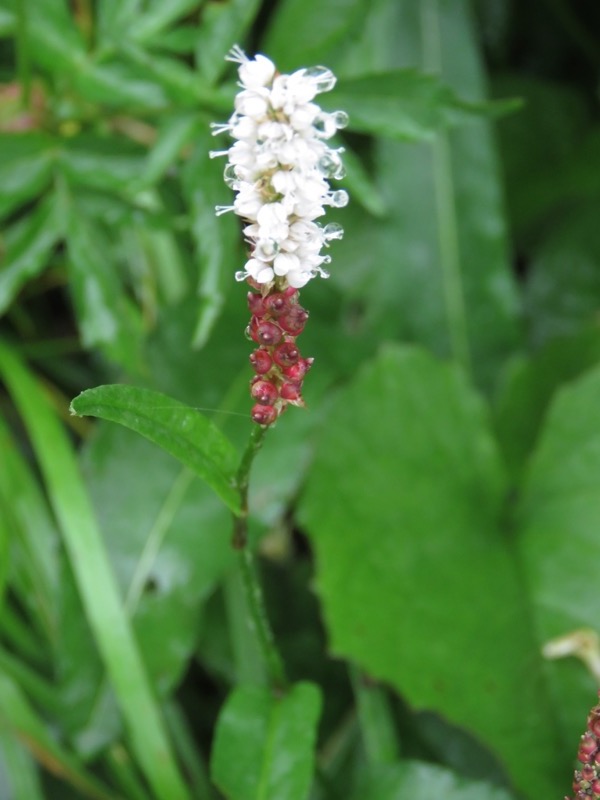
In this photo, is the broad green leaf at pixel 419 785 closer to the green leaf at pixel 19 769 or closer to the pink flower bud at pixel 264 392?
the green leaf at pixel 19 769

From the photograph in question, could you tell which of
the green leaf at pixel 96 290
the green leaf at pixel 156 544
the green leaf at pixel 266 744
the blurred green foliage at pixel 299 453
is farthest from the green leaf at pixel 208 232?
the green leaf at pixel 266 744

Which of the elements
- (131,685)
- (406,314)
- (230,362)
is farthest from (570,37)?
(131,685)

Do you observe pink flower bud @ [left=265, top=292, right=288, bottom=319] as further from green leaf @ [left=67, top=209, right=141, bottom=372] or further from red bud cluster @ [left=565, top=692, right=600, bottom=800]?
green leaf @ [left=67, top=209, right=141, bottom=372]

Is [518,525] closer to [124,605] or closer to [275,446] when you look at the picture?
[275,446]

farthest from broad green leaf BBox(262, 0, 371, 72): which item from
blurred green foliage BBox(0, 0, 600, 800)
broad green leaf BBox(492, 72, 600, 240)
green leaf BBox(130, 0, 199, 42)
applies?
broad green leaf BBox(492, 72, 600, 240)

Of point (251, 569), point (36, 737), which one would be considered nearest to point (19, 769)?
point (36, 737)

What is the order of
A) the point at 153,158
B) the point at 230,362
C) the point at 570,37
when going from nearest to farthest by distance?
the point at 153,158
the point at 230,362
the point at 570,37

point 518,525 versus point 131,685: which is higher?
point 518,525
